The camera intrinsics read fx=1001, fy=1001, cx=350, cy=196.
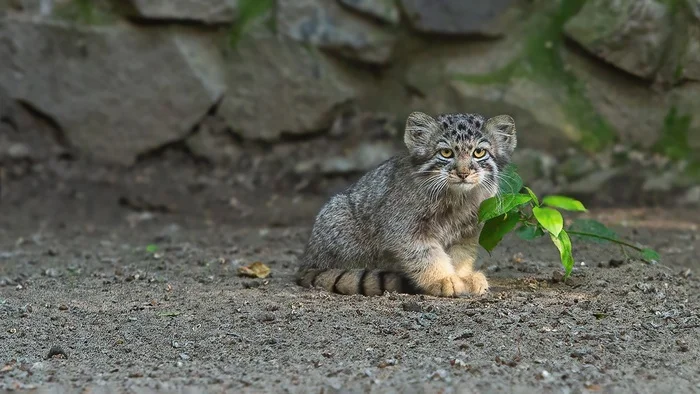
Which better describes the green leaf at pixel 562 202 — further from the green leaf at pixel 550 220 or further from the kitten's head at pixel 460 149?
the kitten's head at pixel 460 149

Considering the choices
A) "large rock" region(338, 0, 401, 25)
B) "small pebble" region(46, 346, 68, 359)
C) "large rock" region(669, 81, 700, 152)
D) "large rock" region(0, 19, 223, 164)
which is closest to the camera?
"small pebble" region(46, 346, 68, 359)

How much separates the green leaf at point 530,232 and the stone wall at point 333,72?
349 centimetres

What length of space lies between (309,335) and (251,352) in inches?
14.0

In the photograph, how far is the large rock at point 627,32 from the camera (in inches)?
360

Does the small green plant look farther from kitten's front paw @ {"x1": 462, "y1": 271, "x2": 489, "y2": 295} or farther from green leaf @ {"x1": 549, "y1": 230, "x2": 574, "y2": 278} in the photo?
kitten's front paw @ {"x1": 462, "y1": 271, "x2": 489, "y2": 295}

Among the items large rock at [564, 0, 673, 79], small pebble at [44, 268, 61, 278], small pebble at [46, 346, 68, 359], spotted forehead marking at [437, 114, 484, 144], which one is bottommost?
small pebble at [44, 268, 61, 278]

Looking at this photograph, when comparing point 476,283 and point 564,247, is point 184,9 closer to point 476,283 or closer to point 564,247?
point 476,283

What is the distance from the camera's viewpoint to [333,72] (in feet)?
32.6

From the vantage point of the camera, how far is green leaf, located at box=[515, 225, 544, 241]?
6016mm

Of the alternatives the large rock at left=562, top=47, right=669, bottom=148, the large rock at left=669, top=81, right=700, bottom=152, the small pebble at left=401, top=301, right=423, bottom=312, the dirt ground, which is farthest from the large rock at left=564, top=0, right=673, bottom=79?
the small pebble at left=401, top=301, right=423, bottom=312

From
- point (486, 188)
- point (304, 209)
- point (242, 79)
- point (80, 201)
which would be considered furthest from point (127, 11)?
point (486, 188)

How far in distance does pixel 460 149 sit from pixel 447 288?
2.78ft

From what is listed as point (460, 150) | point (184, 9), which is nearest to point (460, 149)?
point (460, 150)

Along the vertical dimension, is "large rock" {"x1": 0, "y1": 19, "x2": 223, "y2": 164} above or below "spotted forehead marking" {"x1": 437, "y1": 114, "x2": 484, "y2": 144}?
below
